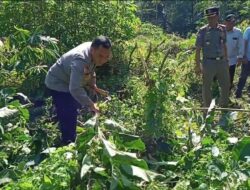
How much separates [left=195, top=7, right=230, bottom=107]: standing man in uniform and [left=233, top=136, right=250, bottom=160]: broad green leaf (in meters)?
2.94

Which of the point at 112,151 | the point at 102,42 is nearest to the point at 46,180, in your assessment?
the point at 112,151

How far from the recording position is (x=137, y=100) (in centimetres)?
504

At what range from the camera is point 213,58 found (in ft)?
22.1

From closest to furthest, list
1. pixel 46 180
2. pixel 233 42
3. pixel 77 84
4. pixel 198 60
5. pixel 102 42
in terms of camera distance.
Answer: pixel 46 180 < pixel 102 42 < pixel 77 84 < pixel 198 60 < pixel 233 42

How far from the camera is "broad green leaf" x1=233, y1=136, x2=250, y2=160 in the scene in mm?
3758

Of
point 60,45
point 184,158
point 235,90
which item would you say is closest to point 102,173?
point 184,158

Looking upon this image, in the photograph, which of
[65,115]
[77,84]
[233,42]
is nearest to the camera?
[77,84]

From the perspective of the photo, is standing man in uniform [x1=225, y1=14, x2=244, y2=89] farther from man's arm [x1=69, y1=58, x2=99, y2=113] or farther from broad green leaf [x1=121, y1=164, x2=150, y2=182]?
broad green leaf [x1=121, y1=164, x2=150, y2=182]

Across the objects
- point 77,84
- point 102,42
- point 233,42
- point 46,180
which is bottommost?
point 46,180

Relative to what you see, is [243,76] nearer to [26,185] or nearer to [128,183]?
[128,183]

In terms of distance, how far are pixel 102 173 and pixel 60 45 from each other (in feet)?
15.3

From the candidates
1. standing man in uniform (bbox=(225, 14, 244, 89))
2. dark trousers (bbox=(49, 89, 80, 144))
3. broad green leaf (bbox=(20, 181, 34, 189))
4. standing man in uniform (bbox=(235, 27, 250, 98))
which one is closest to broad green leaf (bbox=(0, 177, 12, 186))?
broad green leaf (bbox=(20, 181, 34, 189))

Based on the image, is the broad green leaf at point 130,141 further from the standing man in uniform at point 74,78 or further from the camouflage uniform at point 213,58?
the camouflage uniform at point 213,58

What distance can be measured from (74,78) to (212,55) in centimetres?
282
